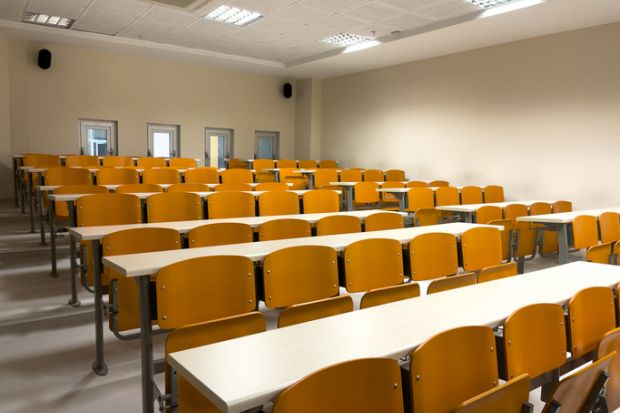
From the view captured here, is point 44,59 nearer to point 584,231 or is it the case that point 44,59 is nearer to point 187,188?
point 187,188

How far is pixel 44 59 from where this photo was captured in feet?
31.4

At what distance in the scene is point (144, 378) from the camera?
2055 mm

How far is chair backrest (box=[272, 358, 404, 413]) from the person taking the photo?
1150mm

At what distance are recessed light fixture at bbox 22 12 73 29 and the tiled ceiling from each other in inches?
4.8

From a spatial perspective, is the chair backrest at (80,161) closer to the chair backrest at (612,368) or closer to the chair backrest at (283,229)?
the chair backrest at (283,229)

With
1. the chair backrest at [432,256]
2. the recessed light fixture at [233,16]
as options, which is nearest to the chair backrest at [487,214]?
the chair backrest at [432,256]

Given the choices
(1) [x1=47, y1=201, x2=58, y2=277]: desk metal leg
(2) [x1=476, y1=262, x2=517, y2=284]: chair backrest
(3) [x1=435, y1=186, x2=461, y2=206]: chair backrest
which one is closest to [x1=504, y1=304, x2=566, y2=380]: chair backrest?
(2) [x1=476, y1=262, x2=517, y2=284]: chair backrest

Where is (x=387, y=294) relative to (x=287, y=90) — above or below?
below

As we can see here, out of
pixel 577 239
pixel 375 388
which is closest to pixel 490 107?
pixel 577 239

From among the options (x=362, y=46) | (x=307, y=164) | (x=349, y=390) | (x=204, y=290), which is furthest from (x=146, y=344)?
(x=307, y=164)

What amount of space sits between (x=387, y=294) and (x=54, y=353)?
2164 mm

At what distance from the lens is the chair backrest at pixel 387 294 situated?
2.11 m

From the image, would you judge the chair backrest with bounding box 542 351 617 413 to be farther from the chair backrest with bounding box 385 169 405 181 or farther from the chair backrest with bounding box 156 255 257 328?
the chair backrest with bounding box 385 169 405 181

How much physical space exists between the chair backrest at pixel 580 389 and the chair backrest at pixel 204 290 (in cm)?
142
